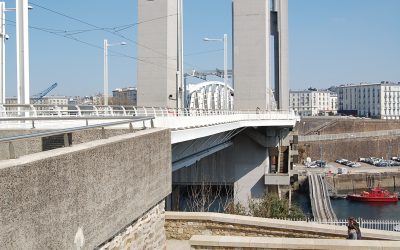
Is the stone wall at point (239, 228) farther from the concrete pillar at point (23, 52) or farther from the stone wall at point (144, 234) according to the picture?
the concrete pillar at point (23, 52)

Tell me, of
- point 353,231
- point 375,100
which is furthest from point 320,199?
point 375,100

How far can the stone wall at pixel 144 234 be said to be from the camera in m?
7.94

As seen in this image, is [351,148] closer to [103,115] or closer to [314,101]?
[103,115]

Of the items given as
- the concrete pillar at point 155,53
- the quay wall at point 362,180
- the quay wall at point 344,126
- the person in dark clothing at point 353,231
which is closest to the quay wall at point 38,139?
the person in dark clothing at point 353,231

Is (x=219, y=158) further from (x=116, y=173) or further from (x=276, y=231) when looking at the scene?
(x=116, y=173)

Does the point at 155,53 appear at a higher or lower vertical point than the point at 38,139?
higher

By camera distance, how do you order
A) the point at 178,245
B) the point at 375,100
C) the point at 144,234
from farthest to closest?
the point at 375,100 < the point at 178,245 < the point at 144,234

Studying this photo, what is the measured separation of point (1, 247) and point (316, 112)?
184163 mm

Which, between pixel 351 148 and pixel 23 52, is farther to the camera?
pixel 351 148

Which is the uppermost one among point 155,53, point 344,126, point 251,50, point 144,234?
point 251,50

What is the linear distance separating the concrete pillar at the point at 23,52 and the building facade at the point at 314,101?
571 feet

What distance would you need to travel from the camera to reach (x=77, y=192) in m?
6.43

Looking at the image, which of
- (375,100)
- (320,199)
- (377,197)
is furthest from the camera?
(375,100)

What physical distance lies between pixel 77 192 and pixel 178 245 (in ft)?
21.7
